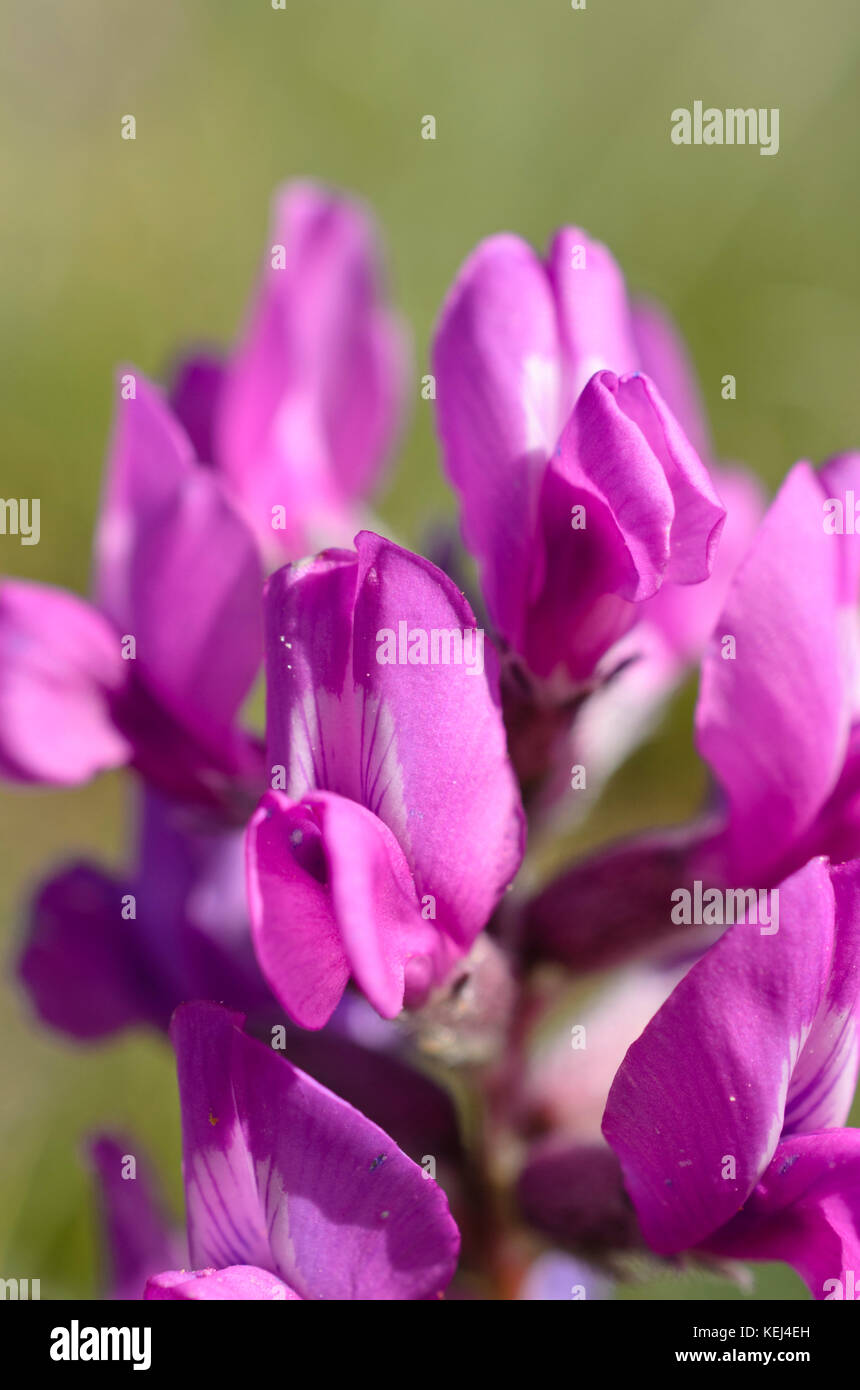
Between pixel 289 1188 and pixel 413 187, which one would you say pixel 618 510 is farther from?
pixel 413 187

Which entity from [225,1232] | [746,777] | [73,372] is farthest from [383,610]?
[73,372]

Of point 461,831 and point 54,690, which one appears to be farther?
point 54,690

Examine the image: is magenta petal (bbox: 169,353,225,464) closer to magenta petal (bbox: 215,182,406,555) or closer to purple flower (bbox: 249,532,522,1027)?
magenta petal (bbox: 215,182,406,555)

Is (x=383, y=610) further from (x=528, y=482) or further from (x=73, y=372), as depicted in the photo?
(x=73, y=372)

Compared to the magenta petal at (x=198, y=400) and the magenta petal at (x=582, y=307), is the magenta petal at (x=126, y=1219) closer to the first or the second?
the magenta petal at (x=198, y=400)

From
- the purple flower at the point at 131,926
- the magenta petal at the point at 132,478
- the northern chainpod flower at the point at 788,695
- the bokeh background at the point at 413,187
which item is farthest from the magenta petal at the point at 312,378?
the bokeh background at the point at 413,187

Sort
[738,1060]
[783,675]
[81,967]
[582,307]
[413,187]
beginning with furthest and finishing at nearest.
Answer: [413,187]
[81,967]
[582,307]
[783,675]
[738,1060]

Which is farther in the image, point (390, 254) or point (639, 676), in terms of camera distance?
point (390, 254)

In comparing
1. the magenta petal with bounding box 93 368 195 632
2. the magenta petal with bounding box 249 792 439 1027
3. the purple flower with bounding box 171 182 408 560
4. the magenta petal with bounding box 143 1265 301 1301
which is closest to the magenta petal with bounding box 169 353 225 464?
the purple flower with bounding box 171 182 408 560

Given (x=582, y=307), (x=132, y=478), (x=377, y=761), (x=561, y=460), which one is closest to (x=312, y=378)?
(x=132, y=478)
